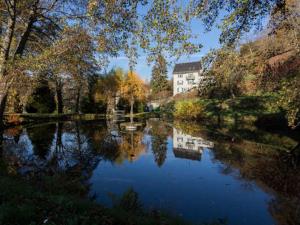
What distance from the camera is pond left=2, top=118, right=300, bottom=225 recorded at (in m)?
8.49

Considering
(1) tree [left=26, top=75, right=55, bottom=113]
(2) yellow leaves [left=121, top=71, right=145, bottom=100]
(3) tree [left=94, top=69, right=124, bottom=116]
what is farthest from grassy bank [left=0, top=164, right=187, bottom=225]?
(2) yellow leaves [left=121, top=71, right=145, bottom=100]

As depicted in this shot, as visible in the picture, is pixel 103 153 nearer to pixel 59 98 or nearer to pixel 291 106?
pixel 291 106

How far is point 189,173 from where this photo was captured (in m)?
12.7

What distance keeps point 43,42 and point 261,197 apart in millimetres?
11601

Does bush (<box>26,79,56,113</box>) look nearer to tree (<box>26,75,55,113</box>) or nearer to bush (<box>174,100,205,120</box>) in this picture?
tree (<box>26,75,55,113</box>)

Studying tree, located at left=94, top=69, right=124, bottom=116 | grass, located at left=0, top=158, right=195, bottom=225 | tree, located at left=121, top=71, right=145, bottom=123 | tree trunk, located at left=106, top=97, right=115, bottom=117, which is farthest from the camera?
tree trunk, located at left=106, top=97, right=115, bottom=117

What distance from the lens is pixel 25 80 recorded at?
9.70 metres

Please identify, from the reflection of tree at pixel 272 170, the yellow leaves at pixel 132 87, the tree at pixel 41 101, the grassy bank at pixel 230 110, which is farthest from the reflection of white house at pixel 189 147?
the yellow leaves at pixel 132 87

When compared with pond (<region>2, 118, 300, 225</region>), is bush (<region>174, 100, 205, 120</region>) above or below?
above

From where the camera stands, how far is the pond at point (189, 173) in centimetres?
849

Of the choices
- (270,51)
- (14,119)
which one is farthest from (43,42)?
(14,119)

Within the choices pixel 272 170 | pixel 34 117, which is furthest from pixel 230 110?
pixel 272 170

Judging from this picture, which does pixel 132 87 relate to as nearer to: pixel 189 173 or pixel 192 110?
pixel 192 110

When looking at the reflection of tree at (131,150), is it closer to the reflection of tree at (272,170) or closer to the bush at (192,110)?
the reflection of tree at (272,170)
